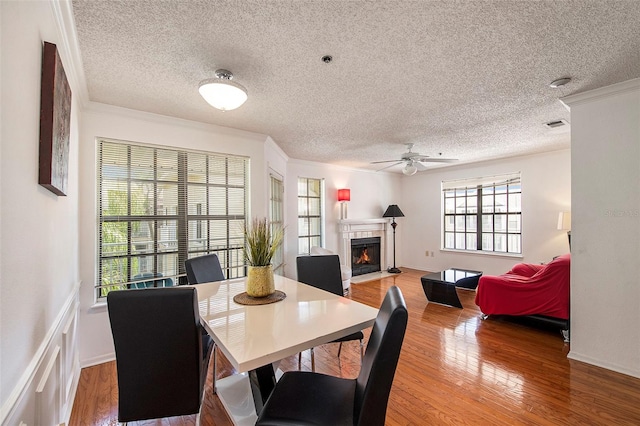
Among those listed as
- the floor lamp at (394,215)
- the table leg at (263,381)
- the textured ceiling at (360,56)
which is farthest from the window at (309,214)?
the table leg at (263,381)

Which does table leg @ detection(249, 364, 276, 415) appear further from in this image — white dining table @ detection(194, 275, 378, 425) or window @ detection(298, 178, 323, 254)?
window @ detection(298, 178, 323, 254)

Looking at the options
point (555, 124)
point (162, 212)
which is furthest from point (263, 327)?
point (555, 124)

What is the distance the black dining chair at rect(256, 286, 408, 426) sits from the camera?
100 centimetres

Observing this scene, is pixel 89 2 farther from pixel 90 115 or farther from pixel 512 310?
pixel 512 310

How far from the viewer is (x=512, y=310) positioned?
337cm

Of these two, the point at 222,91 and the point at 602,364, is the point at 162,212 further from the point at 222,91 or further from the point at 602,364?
the point at 602,364

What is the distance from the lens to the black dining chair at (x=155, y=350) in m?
1.32

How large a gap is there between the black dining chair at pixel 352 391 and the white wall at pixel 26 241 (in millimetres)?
910

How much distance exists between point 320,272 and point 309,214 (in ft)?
10.2

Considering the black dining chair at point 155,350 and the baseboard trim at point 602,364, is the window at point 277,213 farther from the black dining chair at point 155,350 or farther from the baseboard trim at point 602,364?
the baseboard trim at point 602,364

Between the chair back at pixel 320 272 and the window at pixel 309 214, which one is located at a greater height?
the window at pixel 309 214

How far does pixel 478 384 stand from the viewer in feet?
7.35

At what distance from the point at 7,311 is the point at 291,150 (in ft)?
13.0

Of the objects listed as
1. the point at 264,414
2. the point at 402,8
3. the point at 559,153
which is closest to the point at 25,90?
the point at 264,414
